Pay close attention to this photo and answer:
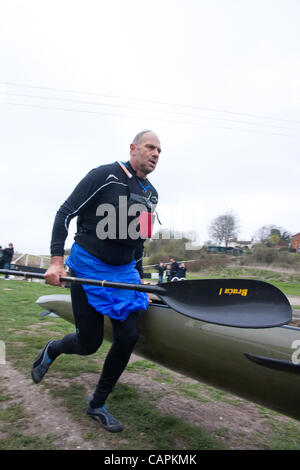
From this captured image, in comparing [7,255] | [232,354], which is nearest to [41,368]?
[232,354]

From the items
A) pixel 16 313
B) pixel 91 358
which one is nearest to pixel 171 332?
pixel 91 358

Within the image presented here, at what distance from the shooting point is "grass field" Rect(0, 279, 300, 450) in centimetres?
205

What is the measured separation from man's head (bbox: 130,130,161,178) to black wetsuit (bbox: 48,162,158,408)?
150 mm

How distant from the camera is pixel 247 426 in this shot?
2.45 m

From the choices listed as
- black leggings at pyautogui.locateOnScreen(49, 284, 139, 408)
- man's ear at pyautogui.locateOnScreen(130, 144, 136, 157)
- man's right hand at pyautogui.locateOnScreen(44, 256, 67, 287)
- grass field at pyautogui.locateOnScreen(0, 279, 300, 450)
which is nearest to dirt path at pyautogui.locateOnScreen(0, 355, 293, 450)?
grass field at pyautogui.locateOnScreen(0, 279, 300, 450)

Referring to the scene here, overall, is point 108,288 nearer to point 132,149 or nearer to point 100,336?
point 100,336

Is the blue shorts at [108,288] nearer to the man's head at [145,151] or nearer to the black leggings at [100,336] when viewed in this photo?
the black leggings at [100,336]

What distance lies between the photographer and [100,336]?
229 cm

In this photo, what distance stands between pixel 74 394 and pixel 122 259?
1197 mm

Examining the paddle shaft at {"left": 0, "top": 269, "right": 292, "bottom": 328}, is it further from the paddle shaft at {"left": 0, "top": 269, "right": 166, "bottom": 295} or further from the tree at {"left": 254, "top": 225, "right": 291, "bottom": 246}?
the tree at {"left": 254, "top": 225, "right": 291, "bottom": 246}

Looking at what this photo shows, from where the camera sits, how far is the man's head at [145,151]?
2393mm

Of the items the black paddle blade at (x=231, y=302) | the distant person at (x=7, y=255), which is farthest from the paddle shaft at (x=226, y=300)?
the distant person at (x=7, y=255)

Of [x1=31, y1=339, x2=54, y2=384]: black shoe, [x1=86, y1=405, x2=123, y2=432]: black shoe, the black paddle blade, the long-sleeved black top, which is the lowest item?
[x1=86, y1=405, x2=123, y2=432]: black shoe

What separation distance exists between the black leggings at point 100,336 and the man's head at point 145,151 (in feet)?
3.17
